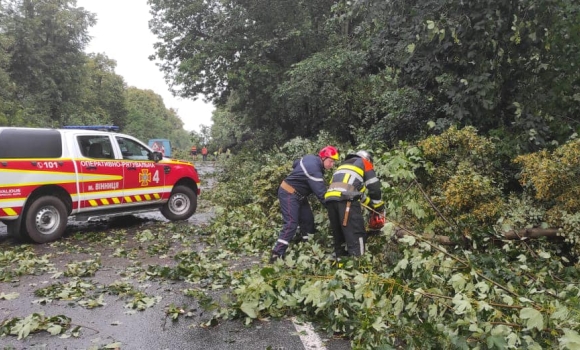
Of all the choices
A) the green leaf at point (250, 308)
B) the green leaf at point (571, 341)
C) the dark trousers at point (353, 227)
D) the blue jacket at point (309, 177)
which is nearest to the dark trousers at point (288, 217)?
the blue jacket at point (309, 177)

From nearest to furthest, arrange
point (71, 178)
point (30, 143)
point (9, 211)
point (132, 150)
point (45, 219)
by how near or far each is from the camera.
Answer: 1. point (9, 211)
2. point (30, 143)
3. point (45, 219)
4. point (71, 178)
5. point (132, 150)

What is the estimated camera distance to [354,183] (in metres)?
5.63

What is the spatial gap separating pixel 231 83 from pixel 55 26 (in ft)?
84.0

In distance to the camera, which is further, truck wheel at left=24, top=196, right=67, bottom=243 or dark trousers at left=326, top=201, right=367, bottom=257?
truck wheel at left=24, top=196, right=67, bottom=243

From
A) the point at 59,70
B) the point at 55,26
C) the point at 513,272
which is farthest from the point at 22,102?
the point at 513,272

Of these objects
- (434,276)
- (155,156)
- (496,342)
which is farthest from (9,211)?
(496,342)

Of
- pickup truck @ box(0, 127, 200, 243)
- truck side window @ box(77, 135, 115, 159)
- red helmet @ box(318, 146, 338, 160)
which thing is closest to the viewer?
red helmet @ box(318, 146, 338, 160)

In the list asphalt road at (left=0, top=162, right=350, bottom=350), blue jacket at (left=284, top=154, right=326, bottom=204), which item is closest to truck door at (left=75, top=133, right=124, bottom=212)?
asphalt road at (left=0, top=162, right=350, bottom=350)

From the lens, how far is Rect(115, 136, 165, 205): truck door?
9195 millimetres

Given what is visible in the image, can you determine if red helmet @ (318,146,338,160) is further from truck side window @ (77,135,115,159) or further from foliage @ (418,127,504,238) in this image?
truck side window @ (77,135,115,159)

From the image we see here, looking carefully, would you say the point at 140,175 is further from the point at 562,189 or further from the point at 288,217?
the point at 562,189

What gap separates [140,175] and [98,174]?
990mm

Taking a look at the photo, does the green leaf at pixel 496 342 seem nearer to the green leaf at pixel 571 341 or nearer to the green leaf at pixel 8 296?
the green leaf at pixel 571 341

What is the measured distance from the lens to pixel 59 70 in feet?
125
